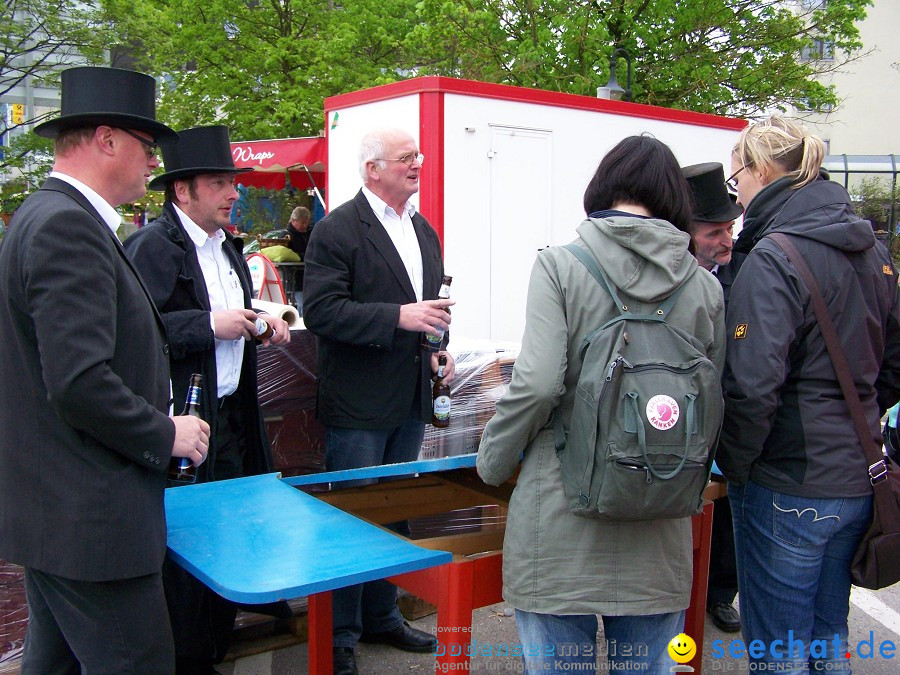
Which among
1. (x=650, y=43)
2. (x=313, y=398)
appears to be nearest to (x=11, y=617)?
(x=313, y=398)

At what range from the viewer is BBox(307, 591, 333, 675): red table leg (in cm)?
266

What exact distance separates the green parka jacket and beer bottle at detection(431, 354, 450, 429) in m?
1.44

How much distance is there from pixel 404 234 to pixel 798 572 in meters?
2.05

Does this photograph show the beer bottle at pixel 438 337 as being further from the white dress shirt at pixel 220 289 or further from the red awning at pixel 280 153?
the red awning at pixel 280 153

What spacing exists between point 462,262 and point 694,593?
14.1 feet

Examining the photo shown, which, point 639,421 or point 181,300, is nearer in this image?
point 639,421

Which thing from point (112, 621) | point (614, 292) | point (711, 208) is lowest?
point (112, 621)

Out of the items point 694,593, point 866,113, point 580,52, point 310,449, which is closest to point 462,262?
point 310,449

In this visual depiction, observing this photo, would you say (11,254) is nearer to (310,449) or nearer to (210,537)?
(210,537)

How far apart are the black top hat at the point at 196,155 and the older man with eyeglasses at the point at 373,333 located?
0.47 m

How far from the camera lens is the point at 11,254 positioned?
188 cm

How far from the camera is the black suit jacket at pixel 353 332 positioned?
3246 millimetres

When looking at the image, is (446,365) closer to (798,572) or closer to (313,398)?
(313,398)

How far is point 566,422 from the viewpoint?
6.55 ft
